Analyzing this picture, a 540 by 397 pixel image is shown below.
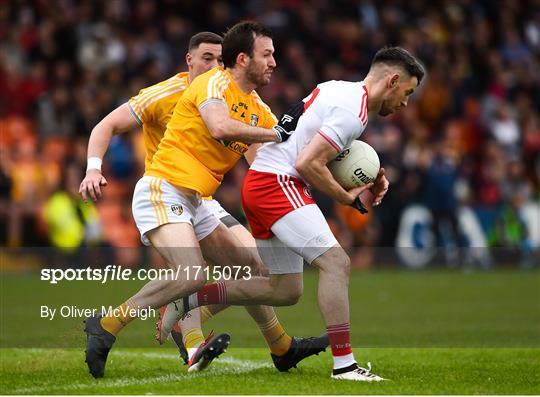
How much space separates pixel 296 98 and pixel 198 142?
12.1m

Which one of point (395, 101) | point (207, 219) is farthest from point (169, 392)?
point (395, 101)

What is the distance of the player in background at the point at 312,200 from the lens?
7.98 meters

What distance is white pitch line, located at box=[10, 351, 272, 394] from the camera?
782 cm

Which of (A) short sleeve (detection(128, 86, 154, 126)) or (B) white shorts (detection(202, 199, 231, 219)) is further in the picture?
(B) white shorts (detection(202, 199, 231, 219))

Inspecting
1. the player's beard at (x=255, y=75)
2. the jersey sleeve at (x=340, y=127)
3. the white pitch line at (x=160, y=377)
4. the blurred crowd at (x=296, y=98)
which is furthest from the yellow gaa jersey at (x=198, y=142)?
the blurred crowd at (x=296, y=98)

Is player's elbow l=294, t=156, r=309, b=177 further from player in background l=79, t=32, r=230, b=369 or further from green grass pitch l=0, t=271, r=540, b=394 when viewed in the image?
green grass pitch l=0, t=271, r=540, b=394

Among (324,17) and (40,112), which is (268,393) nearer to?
(40,112)

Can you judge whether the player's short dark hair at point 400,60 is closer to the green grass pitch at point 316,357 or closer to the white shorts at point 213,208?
the white shorts at point 213,208

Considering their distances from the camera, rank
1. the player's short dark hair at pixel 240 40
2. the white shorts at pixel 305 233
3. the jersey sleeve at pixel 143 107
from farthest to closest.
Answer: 1. the jersey sleeve at pixel 143 107
2. the player's short dark hair at pixel 240 40
3. the white shorts at pixel 305 233

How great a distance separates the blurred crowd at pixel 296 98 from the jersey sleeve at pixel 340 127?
35.6ft

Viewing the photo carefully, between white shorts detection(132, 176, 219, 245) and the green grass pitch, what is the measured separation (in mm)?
922

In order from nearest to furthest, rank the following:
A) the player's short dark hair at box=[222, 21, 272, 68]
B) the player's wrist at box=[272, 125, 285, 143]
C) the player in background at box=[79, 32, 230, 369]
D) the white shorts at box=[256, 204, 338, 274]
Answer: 1. the white shorts at box=[256, 204, 338, 274]
2. the player's wrist at box=[272, 125, 285, 143]
3. the player's short dark hair at box=[222, 21, 272, 68]
4. the player in background at box=[79, 32, 230, 369]

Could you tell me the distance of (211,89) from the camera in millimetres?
8344

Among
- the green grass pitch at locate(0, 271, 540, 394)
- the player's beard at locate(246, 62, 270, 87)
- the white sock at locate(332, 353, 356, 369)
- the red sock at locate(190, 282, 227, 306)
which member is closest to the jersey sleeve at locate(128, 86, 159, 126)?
the player's beard at locate(246, 62, 270, 87)
